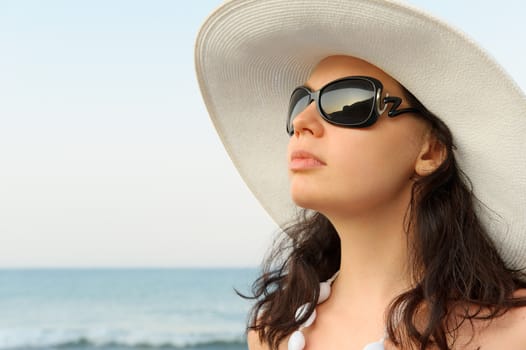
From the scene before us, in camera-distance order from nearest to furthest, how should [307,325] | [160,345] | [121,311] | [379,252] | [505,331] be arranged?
[505,331], [379,252], [307,325], [160,345], [121,311]

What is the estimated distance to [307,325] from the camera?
2.57 meters

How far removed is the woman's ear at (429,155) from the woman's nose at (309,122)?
358 mm

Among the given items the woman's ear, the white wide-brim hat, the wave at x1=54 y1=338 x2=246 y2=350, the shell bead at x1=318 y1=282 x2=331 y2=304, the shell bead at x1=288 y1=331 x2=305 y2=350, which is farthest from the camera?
the wave at x1=54 y1=338 x2=246 y2=350

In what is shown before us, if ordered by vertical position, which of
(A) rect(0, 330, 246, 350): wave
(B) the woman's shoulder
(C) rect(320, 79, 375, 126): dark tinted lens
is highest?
(C) rect(320, 79, 375, 126): dark tinted lens

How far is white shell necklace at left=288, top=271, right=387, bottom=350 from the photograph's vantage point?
228cm

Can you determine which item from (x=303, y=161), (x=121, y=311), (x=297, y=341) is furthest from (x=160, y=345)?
(x=303, y=161)

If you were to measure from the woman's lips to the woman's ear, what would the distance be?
343mm

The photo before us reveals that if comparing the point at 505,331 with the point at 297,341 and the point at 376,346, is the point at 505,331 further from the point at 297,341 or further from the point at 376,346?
the point at 297,341

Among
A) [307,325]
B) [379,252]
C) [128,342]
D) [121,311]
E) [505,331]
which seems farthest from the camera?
[121,311]

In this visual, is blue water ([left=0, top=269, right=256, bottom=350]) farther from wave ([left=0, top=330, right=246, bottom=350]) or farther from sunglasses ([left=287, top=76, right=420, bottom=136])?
sunglasses ([left=287, top=76, right=420, bottom=136])

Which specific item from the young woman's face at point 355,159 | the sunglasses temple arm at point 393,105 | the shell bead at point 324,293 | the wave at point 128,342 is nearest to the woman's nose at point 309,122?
the young woman's face at point 355,159

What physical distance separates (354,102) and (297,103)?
0.93 ft

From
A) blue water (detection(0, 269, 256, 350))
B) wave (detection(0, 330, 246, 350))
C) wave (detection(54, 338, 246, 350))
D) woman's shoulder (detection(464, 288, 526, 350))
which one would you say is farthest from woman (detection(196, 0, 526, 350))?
wave (detection(54, 338, 246, 350))

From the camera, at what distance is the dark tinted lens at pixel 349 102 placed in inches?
90.1
